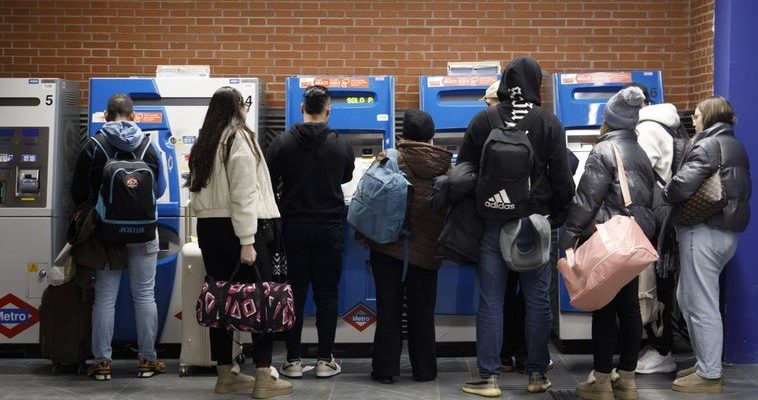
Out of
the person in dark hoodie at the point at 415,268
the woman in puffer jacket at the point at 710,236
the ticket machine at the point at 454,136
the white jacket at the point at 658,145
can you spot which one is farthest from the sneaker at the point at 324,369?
the white jacket at the point at 658,145

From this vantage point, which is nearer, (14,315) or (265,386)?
(265,386)

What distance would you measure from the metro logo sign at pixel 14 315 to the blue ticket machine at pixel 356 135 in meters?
1.65

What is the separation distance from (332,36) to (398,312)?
2.32 meters

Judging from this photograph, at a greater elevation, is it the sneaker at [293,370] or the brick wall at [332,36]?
the brick wall at [332,36]

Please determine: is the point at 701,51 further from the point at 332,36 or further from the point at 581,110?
the point at 332,36

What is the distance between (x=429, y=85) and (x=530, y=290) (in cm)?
181

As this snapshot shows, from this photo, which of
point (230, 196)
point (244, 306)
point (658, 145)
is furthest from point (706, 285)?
point (230, 196)

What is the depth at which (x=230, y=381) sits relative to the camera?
193 inches

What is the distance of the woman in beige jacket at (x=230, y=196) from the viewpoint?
457 cm

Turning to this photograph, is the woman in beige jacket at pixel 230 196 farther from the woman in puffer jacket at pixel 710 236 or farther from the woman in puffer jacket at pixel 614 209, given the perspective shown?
the woman in puffer jacket at pixel 710 236

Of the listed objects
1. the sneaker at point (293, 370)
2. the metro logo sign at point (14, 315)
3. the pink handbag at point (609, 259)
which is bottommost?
the sneaker at point (293, 370)

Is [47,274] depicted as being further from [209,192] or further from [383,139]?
[383,139]

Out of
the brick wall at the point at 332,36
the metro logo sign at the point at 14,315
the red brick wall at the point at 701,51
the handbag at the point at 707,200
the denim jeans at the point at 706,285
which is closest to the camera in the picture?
the handbag at the point at 707,200

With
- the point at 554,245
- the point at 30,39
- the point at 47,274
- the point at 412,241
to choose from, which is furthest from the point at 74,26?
the point at 554,245
